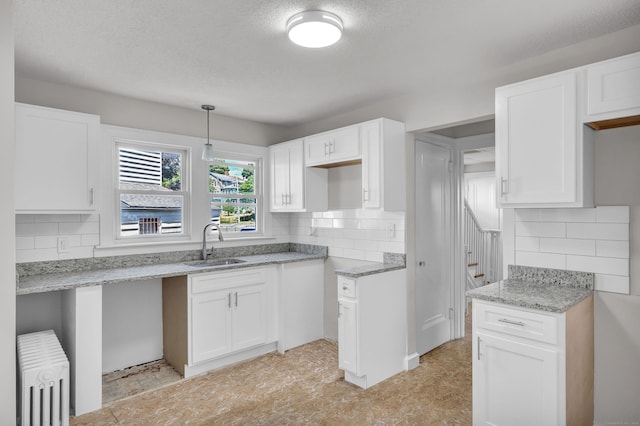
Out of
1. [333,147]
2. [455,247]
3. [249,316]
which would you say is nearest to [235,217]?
[249,316]

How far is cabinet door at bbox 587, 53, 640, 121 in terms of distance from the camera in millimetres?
1933

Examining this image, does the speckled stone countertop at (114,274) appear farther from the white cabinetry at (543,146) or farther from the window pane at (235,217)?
the white cabinetry at (543,146)

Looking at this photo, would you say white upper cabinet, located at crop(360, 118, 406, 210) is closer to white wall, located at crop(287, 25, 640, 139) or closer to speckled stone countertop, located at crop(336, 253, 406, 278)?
white wall, located at crop(287, 25, 640, 139)

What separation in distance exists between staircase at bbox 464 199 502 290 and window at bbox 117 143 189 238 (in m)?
4.64

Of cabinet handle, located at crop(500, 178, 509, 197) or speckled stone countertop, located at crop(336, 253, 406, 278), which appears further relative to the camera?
speckled stone countertop, located at crop(336, 253, 406, 278)

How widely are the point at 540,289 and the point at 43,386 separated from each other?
308cm

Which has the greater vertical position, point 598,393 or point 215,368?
point 598,393

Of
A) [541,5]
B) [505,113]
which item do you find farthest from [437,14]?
[505,113]

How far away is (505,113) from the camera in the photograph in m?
2.36

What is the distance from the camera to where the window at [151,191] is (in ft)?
11.5

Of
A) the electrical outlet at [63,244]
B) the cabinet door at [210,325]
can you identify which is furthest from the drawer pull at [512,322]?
the electrical outlet at [63,244]

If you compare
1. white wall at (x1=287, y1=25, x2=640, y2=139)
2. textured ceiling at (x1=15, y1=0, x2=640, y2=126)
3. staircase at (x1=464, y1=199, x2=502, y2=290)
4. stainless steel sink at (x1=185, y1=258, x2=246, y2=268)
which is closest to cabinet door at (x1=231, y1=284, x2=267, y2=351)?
stainless steel sink at (x1=185, y1=258, x2=246, y2=268)

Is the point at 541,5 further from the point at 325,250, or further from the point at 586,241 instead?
the point at 325,250

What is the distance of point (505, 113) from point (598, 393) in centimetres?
183
